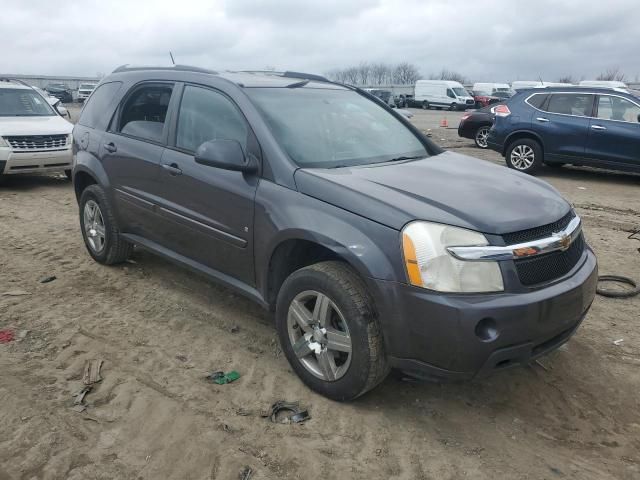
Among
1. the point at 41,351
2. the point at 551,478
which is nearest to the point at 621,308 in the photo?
the point at 551,478

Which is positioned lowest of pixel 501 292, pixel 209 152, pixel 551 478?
pixel 551 478

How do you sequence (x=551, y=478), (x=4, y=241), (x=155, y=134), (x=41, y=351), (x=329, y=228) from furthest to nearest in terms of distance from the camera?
(x=4, y=241) → (x=155, y=134) → (x=41, y=351) → (x=329, y=228) → (x=551, y=478)

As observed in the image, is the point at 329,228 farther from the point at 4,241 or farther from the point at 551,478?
the point at 4,241

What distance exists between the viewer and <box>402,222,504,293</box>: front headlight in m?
2.64

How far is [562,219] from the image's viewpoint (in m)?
3.13

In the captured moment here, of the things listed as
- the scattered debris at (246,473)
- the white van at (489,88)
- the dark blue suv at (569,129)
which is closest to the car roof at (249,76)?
the scattered debris at (246,473)

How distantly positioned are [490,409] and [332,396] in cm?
91

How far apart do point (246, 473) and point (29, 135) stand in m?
8.39

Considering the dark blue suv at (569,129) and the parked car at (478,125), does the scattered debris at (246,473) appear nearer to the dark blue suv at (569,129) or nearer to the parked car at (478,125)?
the dark blue suv at (569,129)

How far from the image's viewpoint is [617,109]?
9945 millimetres

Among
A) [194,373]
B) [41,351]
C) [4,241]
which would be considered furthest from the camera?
[4,241]

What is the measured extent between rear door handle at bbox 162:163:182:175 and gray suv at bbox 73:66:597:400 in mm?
12

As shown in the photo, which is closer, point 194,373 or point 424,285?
point 424,285

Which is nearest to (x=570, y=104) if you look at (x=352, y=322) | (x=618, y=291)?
(x=618, y=291)
